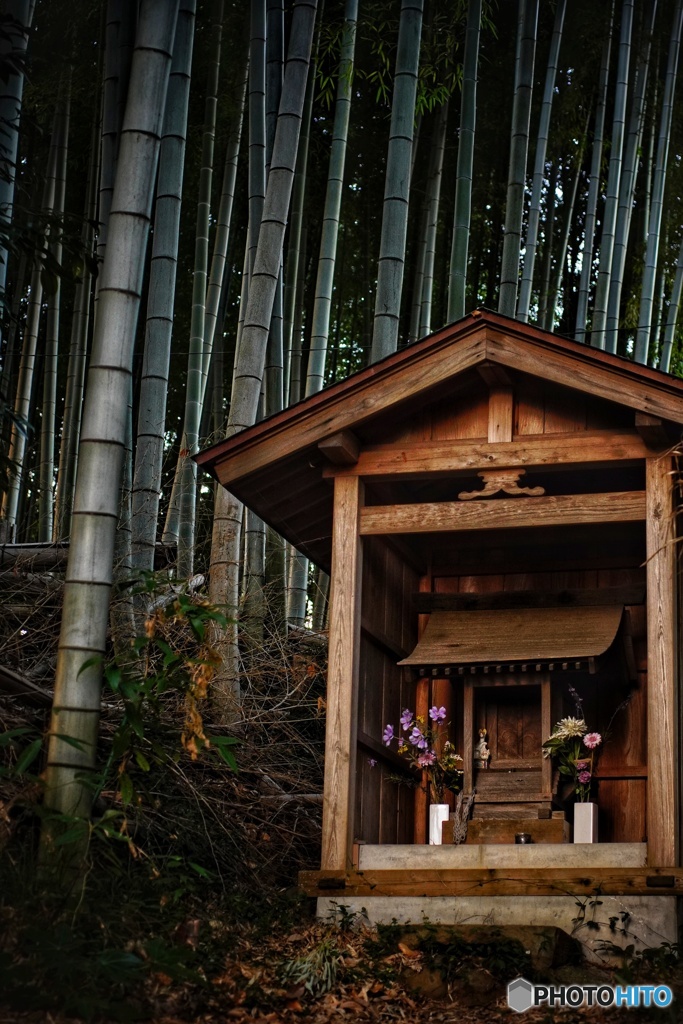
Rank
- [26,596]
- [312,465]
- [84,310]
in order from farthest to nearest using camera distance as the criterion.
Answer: [84,310] < [26,596] < [312,465]

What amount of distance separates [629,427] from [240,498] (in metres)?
2.05

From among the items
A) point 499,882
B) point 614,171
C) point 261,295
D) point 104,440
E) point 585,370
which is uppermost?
point 614,171

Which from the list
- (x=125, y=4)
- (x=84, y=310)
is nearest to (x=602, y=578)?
(x=125, y=4)

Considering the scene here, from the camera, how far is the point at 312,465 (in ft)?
21.2

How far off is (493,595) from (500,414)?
3.77 ft

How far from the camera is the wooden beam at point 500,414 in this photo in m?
6.14

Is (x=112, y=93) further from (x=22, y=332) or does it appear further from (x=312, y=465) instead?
(x=22, y=332)

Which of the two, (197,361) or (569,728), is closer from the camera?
(569,728)

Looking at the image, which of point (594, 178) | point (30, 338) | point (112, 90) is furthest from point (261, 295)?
point (594, 178)

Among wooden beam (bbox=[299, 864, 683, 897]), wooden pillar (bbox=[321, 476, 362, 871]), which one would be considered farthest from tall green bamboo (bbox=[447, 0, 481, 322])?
wooden beam (bbox=[299, 864, 683, 897])

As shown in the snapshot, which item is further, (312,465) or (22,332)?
(22,332)

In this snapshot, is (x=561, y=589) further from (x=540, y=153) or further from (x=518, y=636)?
(x=540, y=153)

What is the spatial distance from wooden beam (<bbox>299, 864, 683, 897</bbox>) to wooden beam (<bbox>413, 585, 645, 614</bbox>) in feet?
5.07

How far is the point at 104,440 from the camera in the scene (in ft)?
15.6
